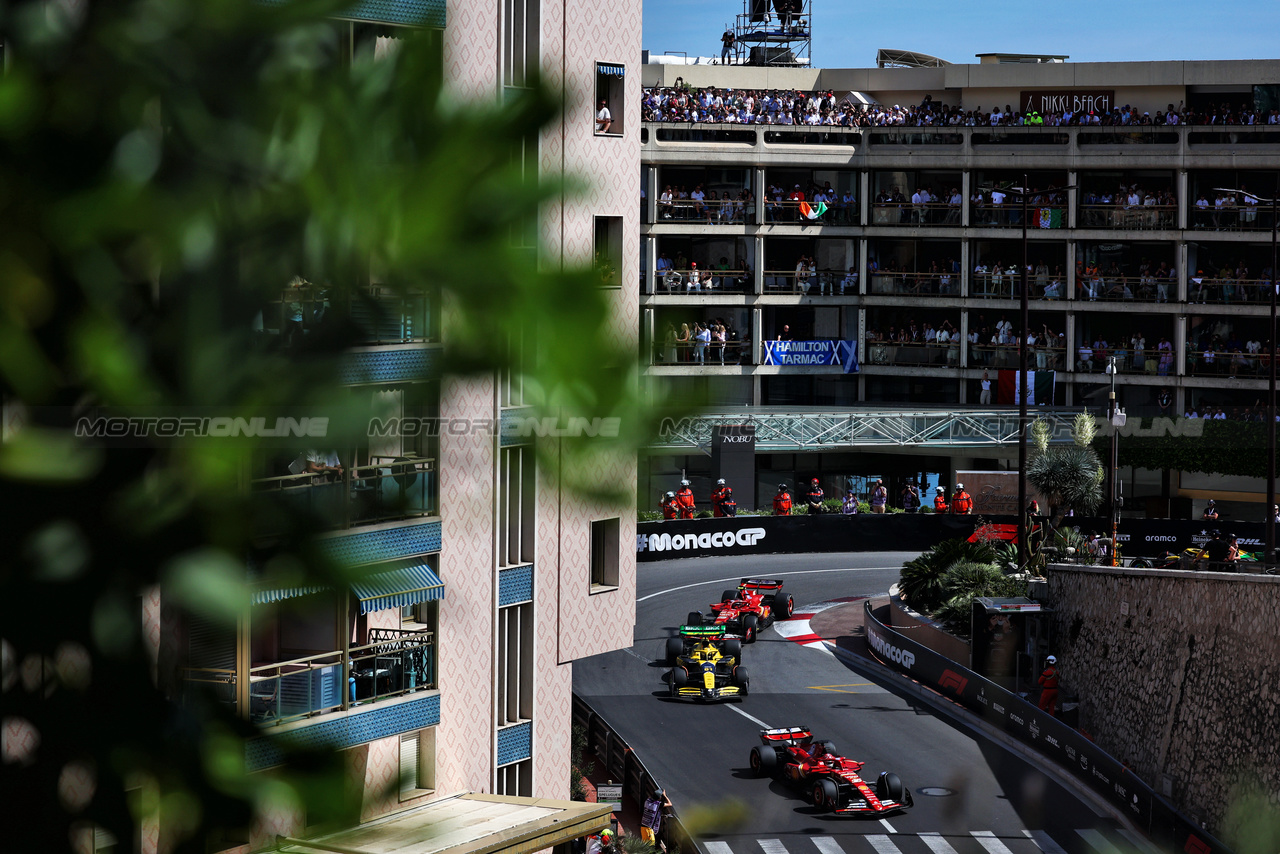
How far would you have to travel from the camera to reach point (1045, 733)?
A: 34.2 meters

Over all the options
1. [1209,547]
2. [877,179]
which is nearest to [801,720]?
[1209,547]

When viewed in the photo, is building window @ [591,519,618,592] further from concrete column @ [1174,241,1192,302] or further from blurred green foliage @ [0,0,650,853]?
concrete column @ [1174,241,1192,302]

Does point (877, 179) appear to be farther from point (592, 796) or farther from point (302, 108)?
point (302, 108)

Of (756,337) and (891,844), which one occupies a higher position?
(756,337)

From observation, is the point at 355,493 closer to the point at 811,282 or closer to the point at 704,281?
the point at 704,281

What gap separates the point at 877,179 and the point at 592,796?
165 ft

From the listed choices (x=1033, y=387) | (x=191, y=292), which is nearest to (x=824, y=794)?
(x=191, y=292)

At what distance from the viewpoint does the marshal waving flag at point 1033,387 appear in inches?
2618

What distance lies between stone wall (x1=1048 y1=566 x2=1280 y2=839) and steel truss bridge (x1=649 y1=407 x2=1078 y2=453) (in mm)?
21665

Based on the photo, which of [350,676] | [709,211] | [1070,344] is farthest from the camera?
[709,211]

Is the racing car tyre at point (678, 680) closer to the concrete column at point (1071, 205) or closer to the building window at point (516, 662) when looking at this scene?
the building window at point (516, 662)

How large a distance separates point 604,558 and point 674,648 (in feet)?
48.8

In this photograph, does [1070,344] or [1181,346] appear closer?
[1181,346]

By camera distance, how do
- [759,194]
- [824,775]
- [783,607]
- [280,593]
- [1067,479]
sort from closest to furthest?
[280,593]
[824,775]
[783,607]
[1067,479]
[759,194]
